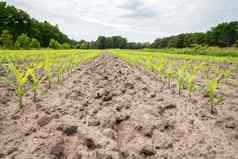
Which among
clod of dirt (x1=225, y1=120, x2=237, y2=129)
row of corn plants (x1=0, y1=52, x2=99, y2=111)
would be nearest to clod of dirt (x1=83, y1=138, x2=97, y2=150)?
row of corn plants (x1=0, y1=52, x2=99, y2=111)

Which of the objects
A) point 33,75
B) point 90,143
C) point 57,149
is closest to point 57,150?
point 57,149

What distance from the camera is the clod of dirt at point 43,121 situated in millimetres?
2512

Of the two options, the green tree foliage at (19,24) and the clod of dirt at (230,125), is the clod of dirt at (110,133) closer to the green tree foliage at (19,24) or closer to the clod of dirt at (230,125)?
the clod of dirt at (230,125)

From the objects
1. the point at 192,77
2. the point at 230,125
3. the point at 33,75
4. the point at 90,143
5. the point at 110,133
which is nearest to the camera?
the point at 90,143

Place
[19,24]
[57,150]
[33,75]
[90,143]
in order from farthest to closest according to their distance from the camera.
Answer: [19,24] < [33,75] < [90,143] < [57,150]

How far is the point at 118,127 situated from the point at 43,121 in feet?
2.70

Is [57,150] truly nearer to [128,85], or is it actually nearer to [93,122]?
[93,122]

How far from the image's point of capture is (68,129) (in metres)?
2.33

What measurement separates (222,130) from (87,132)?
1405 millimetres

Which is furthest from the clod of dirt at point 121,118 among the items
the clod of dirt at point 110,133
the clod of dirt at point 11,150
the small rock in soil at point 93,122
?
the clod of dirt at point 11,150

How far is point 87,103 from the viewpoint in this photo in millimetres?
3352

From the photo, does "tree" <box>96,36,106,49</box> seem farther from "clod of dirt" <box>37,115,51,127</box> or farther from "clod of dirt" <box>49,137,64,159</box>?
"clod of dirt" <box>49,137,64,159</box>

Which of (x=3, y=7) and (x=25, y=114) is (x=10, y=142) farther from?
(x=3, y=7)

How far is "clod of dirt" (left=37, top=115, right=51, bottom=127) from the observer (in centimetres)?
251
